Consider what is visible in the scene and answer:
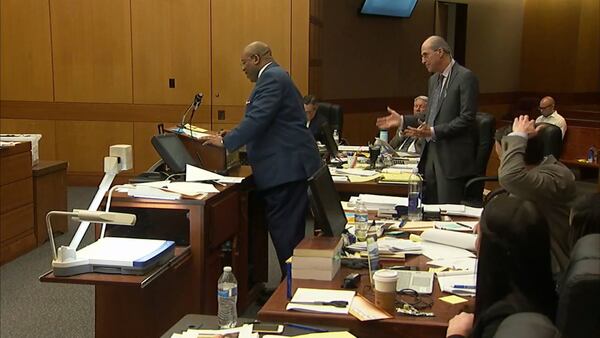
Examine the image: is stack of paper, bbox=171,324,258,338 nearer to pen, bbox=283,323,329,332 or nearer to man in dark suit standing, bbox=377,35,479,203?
pen, bbox=283,323,329,332

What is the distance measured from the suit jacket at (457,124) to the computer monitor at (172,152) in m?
1.71

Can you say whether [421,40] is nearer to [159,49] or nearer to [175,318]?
[159,49]

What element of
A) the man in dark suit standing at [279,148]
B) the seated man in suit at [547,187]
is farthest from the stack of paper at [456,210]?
the man in dark suit standing at [279,148]

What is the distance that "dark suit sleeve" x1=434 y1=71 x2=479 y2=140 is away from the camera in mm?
4578

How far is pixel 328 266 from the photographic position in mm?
2465

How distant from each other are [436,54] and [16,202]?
10.5 ft

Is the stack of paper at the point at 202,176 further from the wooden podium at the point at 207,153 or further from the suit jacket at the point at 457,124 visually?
the suit jacket at the point at 457,124

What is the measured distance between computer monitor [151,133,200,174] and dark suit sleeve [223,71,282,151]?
0.81 ft

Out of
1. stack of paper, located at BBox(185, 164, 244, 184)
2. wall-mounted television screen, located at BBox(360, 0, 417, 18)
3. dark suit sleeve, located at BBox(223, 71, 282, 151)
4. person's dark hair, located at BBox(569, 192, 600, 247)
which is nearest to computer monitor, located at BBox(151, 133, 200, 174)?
stack of paper, located at BBox(185, 164, 244, 184)

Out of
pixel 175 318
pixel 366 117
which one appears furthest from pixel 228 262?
pixel 366 117

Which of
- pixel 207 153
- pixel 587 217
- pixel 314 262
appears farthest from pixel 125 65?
pixel 587 217

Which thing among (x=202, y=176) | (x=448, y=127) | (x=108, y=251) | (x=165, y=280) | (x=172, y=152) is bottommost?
(x=165, y=280)

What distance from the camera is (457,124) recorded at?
4.59 meters

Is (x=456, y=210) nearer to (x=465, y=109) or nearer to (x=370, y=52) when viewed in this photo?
(x=465, y=109)
